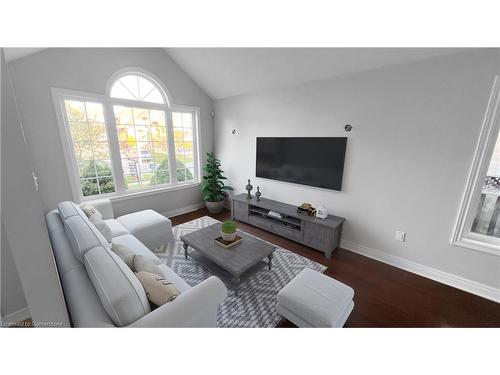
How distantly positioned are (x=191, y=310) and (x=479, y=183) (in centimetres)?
273

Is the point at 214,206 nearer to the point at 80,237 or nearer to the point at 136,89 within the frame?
the point at 136,89

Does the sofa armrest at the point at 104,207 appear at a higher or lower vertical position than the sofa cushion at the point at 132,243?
higher

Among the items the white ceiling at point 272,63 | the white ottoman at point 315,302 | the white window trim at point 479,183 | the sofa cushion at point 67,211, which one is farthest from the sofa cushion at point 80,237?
the white window trim at point 479,183

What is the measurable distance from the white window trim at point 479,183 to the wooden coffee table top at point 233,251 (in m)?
1.92

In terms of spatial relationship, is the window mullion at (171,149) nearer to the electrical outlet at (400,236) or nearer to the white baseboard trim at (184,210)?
the white baseboard trim at (184,210)

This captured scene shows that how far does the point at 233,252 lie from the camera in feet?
6.48

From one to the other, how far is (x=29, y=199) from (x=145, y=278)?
0.69 metres

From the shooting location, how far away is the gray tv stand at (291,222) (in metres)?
2.48

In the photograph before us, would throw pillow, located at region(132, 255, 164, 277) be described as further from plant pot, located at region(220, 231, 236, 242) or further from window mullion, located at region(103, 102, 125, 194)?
window mullion, located at region(103, 102, 125, 194)

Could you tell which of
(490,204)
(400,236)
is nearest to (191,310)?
(400,236)

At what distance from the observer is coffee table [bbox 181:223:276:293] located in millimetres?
1793

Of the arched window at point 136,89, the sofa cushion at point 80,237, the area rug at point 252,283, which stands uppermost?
the arched window at point 136,89

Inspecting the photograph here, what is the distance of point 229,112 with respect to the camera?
3775 millimetres
